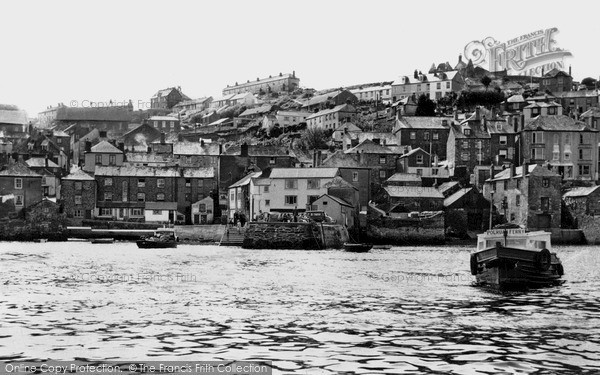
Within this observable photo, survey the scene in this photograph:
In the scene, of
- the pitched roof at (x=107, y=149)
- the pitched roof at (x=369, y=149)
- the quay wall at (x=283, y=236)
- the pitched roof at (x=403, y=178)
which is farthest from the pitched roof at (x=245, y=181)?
the pitched roof at (x=107, y=149)

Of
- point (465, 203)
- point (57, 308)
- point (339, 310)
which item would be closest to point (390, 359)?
point (339, 310)

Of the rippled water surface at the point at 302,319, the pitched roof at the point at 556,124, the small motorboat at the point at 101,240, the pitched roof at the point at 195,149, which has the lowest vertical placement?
the rippled water surface at the point at 302,319

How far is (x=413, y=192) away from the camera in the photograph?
100m

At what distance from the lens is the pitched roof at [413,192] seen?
99.9 meters

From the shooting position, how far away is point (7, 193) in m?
104

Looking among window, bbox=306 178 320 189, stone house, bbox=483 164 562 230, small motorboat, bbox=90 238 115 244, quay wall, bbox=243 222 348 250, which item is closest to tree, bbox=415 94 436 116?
stone house, bbox=483 164 562 230

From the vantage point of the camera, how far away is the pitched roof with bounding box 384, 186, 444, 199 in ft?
328

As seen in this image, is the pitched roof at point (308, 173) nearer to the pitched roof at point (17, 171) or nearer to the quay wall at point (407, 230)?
the quay wall at point (407, 230)

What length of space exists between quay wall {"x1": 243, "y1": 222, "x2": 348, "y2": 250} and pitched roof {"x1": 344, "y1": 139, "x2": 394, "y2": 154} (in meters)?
29.0

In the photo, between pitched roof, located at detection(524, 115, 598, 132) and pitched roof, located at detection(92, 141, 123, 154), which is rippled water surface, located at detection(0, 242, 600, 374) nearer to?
pitched roof, located at detection(92, 141, 123, 154)

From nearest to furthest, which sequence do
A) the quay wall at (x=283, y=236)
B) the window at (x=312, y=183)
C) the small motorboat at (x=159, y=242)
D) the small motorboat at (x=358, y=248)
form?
the small motorboat at (x=358, y=248)
the small motorboat at (x=159, y=242)
the quay wall at (x=283, y=236)
the window at (x=312, y=183)

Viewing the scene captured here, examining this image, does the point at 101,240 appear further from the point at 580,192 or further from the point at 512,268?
the point at 512,268

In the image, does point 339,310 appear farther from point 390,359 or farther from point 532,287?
point 532,287

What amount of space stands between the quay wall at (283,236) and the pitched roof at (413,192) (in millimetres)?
19781
